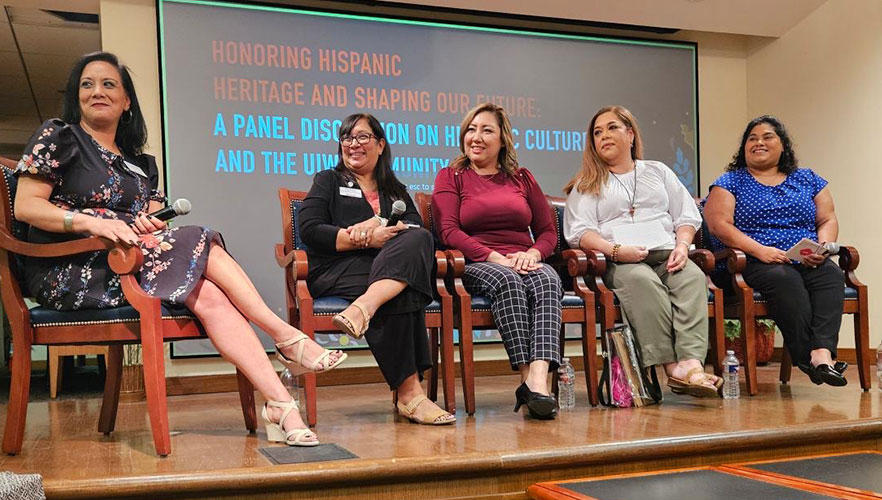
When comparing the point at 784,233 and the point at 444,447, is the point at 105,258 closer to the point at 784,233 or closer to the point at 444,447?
the point at 444,447

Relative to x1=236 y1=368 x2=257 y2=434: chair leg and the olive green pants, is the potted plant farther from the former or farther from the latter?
x1=236 y1=368 x2=257 y2=434: chair leg

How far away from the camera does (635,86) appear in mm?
5484

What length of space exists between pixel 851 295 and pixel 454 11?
2.85 metres

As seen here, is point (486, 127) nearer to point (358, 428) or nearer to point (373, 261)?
point (373, 261)

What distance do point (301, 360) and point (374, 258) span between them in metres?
0.66

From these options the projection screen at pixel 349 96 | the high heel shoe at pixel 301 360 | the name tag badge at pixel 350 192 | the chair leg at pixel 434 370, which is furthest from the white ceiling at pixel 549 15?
the high heel shoe at pixel 301 360

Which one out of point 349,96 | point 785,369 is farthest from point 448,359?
point 349,96

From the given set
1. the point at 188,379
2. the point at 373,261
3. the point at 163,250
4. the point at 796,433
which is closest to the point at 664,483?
the point at 796,433

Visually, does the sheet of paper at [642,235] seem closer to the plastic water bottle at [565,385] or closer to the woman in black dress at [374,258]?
the plastic water bottle at [565,385]

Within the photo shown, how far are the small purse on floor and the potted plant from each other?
7.23ft

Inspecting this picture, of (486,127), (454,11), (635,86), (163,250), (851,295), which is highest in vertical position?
(454,11)

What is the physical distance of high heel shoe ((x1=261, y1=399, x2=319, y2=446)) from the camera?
237cm

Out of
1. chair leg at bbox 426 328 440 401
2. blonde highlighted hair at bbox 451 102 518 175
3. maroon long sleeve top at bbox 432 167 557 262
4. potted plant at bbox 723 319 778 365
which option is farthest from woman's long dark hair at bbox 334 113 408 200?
potted plant at bbox 723 319 778 365

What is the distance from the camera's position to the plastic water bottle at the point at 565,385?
3.14 meters
